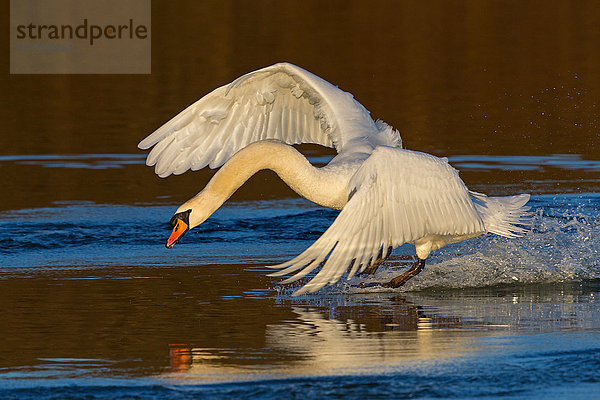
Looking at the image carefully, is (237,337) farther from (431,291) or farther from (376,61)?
(376,61)

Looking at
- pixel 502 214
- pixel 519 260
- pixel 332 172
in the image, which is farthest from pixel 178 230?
pixel 519 260

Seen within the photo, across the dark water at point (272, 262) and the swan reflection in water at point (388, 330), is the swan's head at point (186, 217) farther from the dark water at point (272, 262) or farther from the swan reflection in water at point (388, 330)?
the swan reflection in water at point (388, 330)

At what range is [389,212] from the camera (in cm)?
807

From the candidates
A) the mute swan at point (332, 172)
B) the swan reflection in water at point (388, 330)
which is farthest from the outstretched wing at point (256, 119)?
the swan reflection in water at point (388, 330)

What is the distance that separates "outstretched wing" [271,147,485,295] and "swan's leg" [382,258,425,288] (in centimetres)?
66

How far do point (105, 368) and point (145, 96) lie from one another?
15.6 meters

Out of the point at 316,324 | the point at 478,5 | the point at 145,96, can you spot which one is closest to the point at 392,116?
the point at 145,96

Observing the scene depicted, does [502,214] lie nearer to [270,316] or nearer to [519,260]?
[519,260]

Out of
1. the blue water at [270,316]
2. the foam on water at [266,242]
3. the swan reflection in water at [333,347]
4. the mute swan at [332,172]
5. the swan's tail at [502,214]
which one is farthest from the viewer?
the foam on water at [266,242]

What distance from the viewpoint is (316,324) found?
25.8 feet

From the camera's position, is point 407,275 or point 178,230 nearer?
point 178,230

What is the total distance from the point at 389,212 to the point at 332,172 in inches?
37.8

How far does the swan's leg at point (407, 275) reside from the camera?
9.32 m

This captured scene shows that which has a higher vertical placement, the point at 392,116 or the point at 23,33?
the point at 23,33
